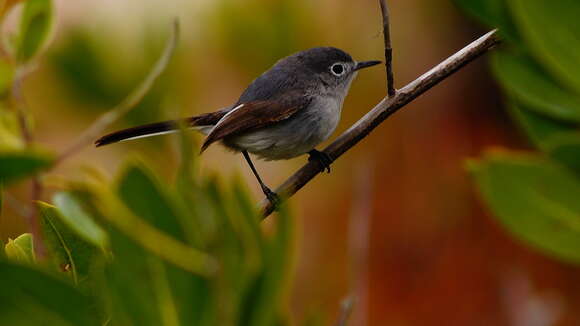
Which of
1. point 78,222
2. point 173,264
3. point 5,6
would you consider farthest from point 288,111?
point 173,264

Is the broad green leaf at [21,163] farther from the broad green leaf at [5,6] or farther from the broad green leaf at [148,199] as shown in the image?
the broad green leaf at [5,6]

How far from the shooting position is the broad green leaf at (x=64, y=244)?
1.72ft

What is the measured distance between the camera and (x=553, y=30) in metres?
0.50

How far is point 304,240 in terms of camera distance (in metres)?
2.25

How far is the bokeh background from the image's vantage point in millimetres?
1954

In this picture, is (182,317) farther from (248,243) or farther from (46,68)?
(46,68)

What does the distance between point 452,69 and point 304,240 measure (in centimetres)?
120

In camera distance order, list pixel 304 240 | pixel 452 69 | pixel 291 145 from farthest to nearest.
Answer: pixel 304 240 < pixel 291 145 < pixel 452 69

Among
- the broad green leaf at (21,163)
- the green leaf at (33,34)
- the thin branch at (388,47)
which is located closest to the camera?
the broad green leaf at (21,163)

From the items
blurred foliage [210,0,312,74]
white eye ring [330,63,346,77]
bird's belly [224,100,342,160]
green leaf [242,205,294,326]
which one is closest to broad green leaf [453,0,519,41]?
green leaf [242,205,294,326]

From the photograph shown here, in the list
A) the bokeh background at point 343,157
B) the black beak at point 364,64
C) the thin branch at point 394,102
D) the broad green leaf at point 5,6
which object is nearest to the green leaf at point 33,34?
the broad green leaf at point 5,6

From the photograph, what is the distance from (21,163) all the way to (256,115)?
1.71 m

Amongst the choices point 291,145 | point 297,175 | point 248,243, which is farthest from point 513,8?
point 291,145

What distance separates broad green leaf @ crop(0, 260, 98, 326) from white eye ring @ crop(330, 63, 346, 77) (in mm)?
1921
